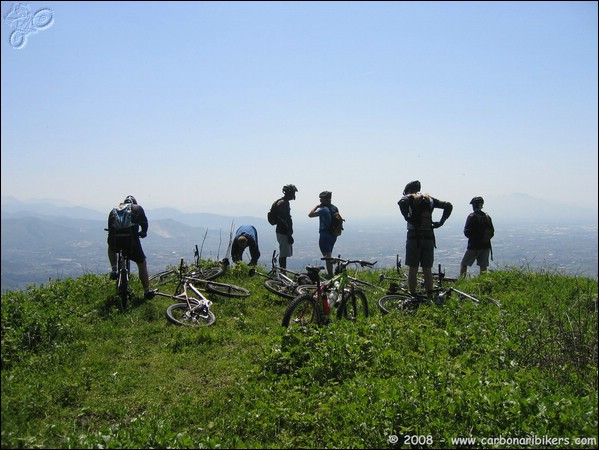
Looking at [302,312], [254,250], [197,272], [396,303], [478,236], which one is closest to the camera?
[302,312]

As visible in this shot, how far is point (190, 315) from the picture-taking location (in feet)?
26.5

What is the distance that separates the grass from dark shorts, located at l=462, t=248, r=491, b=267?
4.51 m

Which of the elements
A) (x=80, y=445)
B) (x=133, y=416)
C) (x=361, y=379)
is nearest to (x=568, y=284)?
(x=361, y=379)

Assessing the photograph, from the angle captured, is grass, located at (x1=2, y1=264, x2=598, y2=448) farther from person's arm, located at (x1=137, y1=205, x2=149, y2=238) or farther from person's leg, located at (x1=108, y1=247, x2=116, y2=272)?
person's arm, located at (x1=137, y1=205, x2=149, y2=238)

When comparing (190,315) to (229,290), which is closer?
(190,315)

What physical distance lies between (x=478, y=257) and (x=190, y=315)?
30.1 ft

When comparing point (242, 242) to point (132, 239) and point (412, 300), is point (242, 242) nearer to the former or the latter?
point (132, 239)

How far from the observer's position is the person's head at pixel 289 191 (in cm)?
1238

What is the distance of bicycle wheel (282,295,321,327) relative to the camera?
6656 millimetres

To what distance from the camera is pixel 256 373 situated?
17.6 ft

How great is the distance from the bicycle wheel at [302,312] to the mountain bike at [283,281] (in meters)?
2.50

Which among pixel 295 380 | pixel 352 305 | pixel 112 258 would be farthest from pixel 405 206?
pixel 112 258

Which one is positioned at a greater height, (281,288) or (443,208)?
(443,208)

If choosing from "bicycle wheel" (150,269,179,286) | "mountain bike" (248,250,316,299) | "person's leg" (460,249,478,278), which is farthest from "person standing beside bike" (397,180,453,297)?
"bicycle wheel" (150,269,179,286)
